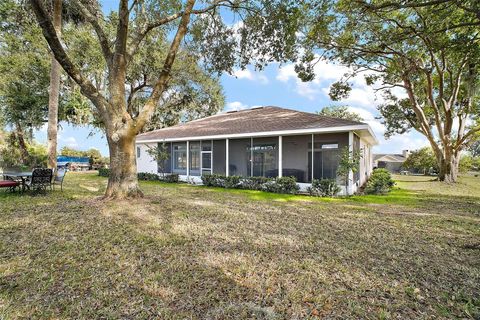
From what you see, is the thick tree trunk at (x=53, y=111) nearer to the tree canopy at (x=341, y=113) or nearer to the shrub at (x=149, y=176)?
the shrub at (x=149, y=176)

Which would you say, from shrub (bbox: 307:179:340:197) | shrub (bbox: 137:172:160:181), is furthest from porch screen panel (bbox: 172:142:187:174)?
shrub (bbox: 307:179:340:197)

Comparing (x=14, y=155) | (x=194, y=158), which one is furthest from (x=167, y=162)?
(x=14, y=155)

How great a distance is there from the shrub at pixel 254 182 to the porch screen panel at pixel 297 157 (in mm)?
1314

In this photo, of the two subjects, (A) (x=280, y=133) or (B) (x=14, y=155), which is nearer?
(A) (x=280, y=133)

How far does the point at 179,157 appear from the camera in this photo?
1852 centimetres

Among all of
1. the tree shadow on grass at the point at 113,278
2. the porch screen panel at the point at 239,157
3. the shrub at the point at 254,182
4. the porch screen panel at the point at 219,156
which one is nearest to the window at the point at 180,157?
the porch screen panel at the point at 219,156

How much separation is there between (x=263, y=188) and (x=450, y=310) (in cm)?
1054

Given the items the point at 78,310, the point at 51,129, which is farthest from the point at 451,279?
the point at 51,129

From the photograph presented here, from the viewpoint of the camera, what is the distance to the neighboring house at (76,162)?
2666 cm

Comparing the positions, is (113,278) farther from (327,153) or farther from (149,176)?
(149,176)

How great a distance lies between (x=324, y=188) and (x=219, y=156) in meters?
7.34

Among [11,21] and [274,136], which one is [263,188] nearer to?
[274,136]

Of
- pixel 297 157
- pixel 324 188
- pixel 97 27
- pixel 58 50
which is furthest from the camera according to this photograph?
pixel 297 157

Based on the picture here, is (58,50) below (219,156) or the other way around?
the other way around
